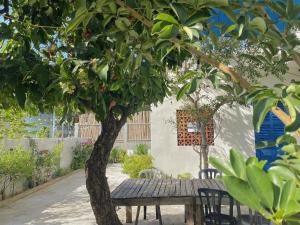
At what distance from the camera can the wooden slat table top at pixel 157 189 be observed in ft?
14.7

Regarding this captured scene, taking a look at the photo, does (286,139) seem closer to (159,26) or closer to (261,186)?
(261,186)

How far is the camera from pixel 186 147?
8.88 meters

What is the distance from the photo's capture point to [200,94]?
8.62 metres

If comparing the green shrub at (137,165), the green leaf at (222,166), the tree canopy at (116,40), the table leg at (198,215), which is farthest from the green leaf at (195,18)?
the green shrub at (137,165)

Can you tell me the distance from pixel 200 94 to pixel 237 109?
42.4 inches

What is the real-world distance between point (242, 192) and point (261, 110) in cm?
23

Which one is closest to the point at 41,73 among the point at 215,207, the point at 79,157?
the point at 215,207

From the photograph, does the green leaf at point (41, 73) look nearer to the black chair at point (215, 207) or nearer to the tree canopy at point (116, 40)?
the tree canopy at point (116, 40)

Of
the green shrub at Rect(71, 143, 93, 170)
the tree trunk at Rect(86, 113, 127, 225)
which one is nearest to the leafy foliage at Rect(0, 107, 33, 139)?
the green shrub at Rect(71, 143, 93, 170)

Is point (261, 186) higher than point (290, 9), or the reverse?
point (290, 9)

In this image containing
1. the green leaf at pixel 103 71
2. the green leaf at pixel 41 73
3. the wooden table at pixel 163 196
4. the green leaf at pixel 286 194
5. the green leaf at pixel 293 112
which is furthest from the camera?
the wooden table at pixel 163 196

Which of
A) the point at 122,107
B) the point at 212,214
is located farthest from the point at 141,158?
the point at 122,107

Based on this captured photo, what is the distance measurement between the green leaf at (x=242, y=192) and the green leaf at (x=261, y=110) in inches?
7.7

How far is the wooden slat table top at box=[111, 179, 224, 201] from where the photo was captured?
4.49m
